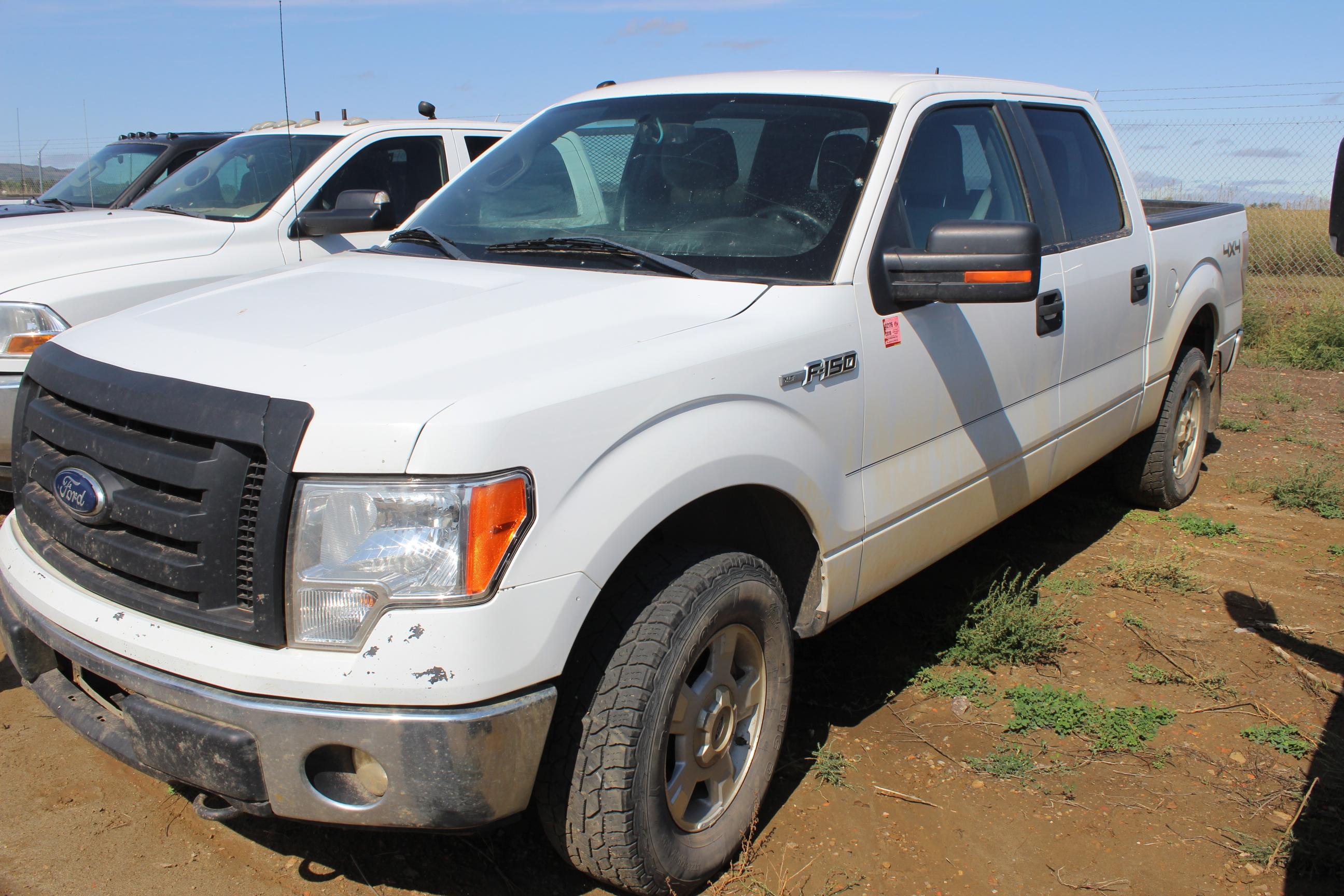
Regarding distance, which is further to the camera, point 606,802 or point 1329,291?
point 1329,291

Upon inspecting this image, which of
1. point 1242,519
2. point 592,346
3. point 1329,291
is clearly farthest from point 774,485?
point 1329,291

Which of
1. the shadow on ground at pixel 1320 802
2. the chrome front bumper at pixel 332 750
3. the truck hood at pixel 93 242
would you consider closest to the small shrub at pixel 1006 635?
the shadow on ground at pixel 1320 802

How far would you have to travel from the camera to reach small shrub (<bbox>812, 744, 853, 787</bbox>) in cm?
303

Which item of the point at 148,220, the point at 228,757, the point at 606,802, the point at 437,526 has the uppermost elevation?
the point at 148,220

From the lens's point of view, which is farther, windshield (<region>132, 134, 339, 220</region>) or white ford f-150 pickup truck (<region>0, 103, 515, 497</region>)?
windshield (<region>132, 134, 339, 220</region>)

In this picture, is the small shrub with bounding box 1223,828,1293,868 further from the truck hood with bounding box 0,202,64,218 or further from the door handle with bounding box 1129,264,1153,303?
the truck hood with bounding box 0,202,64,218

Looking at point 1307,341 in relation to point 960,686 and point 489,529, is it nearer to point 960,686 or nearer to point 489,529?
point 960,686

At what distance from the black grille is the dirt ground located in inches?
33.4

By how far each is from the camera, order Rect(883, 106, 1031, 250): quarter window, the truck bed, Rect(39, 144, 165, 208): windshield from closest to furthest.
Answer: Rect(883, 106, 1031, 250): quarter window
the truck bed
Rect(39, 144, 165, 208): windshield

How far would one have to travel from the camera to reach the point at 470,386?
2.04m

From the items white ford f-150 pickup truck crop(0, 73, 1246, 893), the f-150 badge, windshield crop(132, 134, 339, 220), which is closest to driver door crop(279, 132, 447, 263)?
windshield crop(132, 134, 339, 220)

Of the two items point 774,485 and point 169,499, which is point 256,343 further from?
point 774,485

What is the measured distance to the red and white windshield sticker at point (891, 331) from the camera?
2898 millimetres

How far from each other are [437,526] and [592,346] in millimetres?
575
